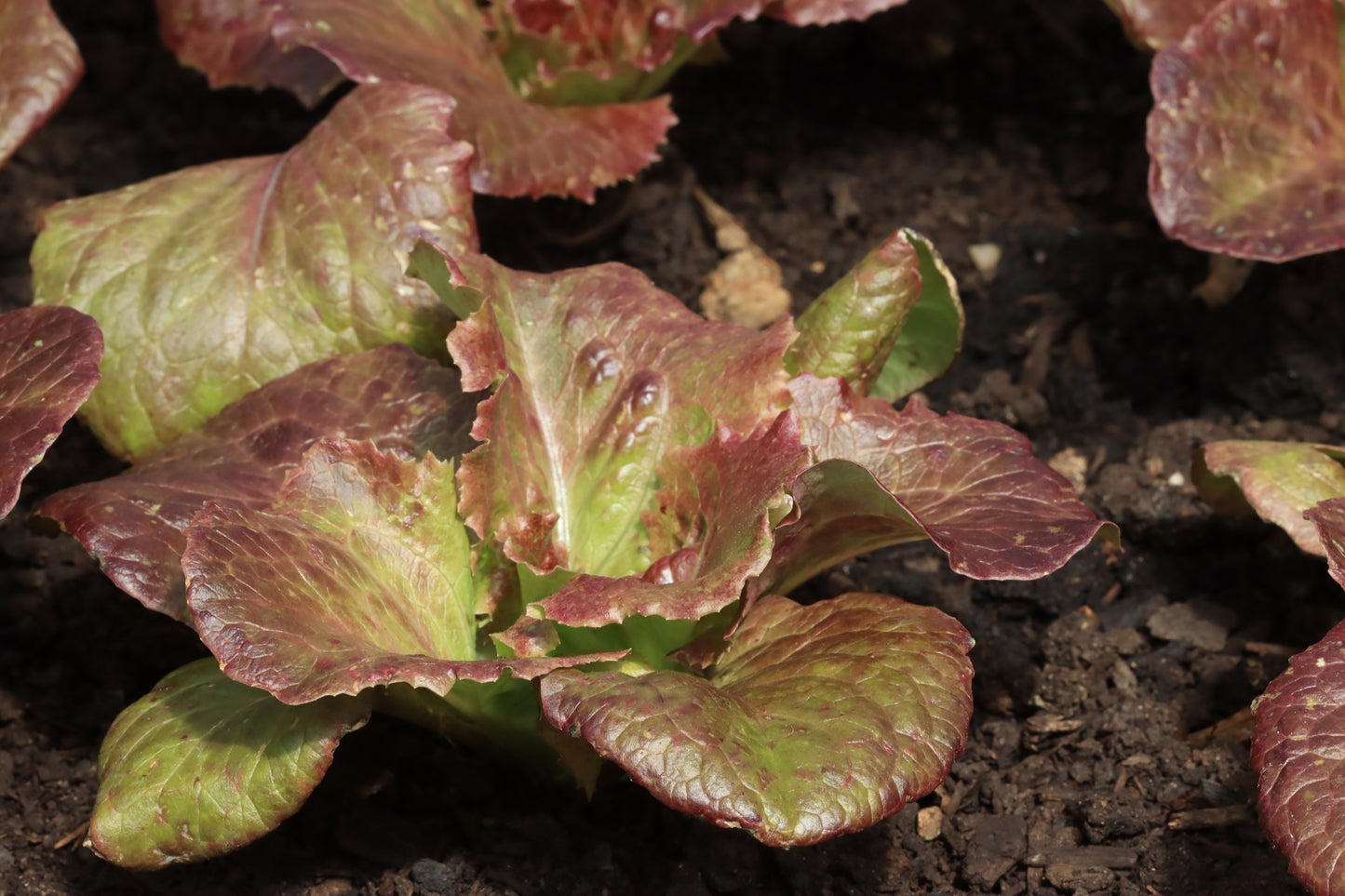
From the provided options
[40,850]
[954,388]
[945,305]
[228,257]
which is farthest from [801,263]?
[40,850]

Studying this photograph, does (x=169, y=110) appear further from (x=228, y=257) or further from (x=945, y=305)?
(x=945, y=305)

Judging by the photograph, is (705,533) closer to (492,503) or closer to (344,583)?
(492,503)

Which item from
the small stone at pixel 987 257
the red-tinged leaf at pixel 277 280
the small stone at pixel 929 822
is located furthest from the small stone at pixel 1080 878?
the small stone at pixel 987 257

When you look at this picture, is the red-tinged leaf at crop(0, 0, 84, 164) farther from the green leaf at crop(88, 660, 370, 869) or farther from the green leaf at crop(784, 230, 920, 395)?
the green leaf at crop(784, 230, 920, 395)

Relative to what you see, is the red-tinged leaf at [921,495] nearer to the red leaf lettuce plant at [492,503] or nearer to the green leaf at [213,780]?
the red leaf lettuce plant at [492,503]

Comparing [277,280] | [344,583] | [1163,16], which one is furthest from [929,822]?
[1163,16]

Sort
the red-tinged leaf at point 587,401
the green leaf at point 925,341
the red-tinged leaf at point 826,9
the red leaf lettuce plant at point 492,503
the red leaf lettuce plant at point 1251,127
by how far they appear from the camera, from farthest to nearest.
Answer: the red-tinged leaf at point 826,9 < the red leaf lettuce plant at point 1251,127 < the green leaf at point 925,341 < the red-tinged leaf at point 587,401 < the red leaf lettuce plant at point 492,503

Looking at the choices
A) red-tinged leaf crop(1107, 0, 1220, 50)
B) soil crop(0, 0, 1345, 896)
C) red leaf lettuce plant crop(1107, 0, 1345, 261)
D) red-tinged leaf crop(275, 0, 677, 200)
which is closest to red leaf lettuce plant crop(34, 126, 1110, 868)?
red-tinged leaf crop(275, 0, 677, 200)
